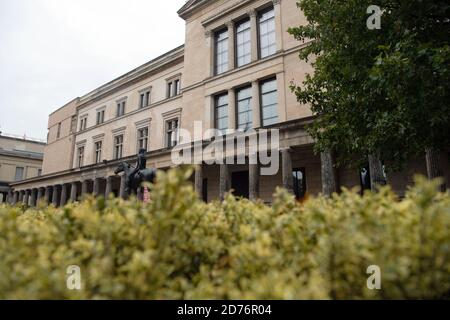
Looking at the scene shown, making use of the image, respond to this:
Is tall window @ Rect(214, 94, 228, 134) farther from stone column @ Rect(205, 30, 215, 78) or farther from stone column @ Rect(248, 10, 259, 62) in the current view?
stone column @ Rect(248, 10, 259, 62)

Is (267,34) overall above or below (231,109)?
above

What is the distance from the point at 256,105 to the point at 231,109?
2128 millimetres

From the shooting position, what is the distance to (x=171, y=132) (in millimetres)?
27469

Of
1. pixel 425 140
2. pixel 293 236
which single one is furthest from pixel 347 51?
pixel 293 236

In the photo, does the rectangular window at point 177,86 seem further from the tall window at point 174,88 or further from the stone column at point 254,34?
the stone column at point 254,34

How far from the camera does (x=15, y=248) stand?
1.97 metres

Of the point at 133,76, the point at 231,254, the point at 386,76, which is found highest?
the point at 133,76

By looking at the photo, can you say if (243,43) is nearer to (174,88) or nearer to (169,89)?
(174,88)

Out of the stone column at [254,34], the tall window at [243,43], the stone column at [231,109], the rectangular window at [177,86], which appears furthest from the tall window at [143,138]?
the stone column at [254,34]

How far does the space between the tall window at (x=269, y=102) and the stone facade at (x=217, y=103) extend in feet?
0.23

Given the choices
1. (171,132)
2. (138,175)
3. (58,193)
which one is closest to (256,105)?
(138,175)

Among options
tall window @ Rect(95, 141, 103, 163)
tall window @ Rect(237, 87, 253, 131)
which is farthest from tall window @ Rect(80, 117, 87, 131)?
tall window @ Rect(237, 87, 253, 131)

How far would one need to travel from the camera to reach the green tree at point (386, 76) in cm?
632
